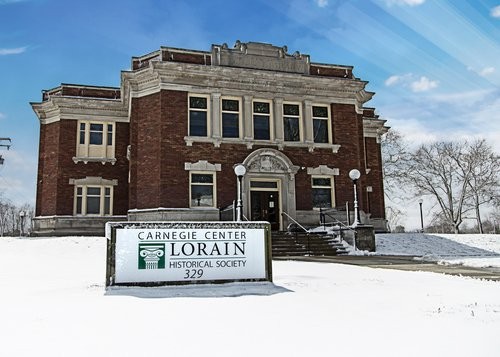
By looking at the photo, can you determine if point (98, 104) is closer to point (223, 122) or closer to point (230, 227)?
point (223, 122)

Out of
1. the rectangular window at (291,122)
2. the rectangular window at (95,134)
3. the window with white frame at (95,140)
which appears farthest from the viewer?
the rectangular window at (95,134)

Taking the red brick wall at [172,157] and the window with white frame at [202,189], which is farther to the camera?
the window with white frame at [202,189]

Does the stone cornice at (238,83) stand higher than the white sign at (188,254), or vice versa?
the stone cornice at (238,83)

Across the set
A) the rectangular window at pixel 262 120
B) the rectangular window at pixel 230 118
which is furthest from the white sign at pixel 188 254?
the rectangular window at pixel 262 120

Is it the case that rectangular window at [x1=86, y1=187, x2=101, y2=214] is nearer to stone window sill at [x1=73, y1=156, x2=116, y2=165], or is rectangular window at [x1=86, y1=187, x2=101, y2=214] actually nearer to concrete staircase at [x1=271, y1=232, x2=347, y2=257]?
stone window sill at [x1=73, y1=156, x2=116, y2=165]

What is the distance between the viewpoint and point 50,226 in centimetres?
2488

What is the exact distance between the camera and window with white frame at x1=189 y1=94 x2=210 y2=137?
22047mm

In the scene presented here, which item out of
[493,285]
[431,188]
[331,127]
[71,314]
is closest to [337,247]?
[331,127]

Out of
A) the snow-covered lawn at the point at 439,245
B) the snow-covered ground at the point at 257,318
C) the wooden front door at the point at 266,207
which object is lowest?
the snow-covered ground at the point at 257,318

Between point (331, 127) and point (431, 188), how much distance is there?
73.9 feet

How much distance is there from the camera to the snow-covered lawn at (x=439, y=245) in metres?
19.1

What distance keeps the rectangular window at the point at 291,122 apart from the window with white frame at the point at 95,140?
409 inches

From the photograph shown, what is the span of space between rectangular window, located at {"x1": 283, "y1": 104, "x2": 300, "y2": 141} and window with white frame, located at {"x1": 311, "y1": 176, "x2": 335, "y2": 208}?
8.02ft

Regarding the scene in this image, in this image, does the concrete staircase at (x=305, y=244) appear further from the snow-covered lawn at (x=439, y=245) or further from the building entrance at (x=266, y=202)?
the building entrance at (x=266, y=202)
